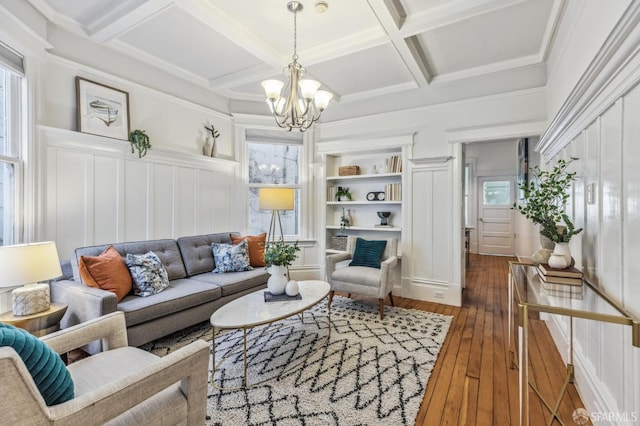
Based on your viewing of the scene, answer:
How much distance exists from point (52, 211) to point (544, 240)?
13.4 ft

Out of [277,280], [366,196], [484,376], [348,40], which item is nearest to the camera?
[484,376]

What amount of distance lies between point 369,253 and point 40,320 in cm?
323

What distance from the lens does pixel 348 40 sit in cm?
291

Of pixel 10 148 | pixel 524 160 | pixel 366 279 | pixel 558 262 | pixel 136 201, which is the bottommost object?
pixel 366 279

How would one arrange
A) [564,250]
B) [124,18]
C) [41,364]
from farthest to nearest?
[124,18] < [564,250] < [41,364]

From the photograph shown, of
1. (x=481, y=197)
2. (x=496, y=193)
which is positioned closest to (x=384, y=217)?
(x=481, y=197)

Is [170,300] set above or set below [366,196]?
below

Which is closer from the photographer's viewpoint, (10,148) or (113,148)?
(10,148)

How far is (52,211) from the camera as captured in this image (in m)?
2.64

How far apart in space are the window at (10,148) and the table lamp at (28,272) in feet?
1.84

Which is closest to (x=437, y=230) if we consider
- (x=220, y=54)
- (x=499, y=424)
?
(x=499, y=424)

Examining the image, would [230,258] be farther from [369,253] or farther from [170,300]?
[369,253]

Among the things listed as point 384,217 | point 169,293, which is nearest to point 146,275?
point 169,293

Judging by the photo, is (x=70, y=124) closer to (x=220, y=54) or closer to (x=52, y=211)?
(x=52, y=211)
